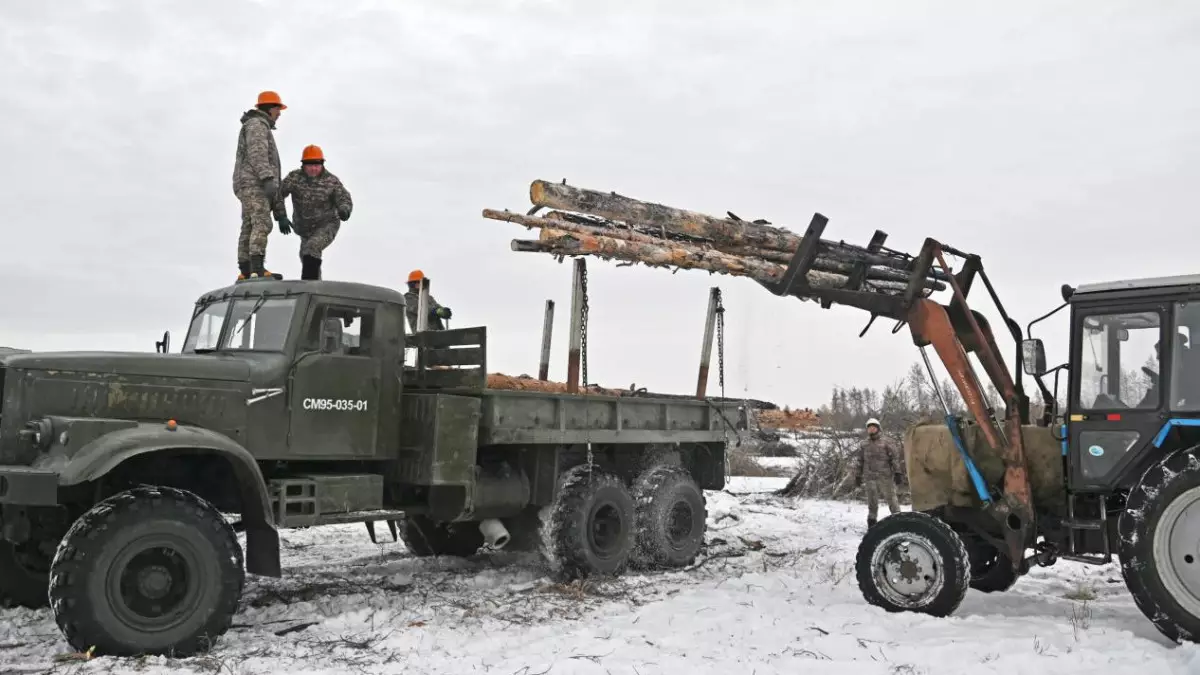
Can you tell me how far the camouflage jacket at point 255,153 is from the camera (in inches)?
354

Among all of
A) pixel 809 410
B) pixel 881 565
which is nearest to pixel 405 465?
pixel 881 565

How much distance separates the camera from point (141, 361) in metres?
6.84

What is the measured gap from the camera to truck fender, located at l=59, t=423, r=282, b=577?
19.7ft

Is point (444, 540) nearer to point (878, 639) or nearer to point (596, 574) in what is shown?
point (596, 574)

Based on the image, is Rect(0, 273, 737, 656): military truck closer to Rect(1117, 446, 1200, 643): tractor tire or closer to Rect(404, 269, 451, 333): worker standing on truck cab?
Rect(404, 269, 451, 333): worker standing on truck cab

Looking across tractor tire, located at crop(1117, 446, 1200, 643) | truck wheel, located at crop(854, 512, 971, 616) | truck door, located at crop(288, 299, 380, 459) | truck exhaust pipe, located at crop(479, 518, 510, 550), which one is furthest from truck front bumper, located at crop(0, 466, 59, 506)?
tractor tire, located at crop(1117, 446, 1200, 643)

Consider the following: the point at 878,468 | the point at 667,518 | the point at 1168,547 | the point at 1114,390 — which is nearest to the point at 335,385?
the point at 667,518

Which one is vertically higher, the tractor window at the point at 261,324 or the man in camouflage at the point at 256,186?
the man in camouflage at the point at 256,186

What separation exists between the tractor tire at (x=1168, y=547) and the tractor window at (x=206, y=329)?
6970 millimetres

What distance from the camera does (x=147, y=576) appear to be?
6.11 meters

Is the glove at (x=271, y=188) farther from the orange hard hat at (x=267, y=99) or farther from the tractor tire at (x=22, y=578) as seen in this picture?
the tractor tire at (x=22, y=578)

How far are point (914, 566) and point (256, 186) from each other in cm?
663

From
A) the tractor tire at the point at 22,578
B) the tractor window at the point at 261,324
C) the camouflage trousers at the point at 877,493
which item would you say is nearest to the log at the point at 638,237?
the tractor window at the point at 261,324

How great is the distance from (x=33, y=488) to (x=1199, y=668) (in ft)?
22.7
